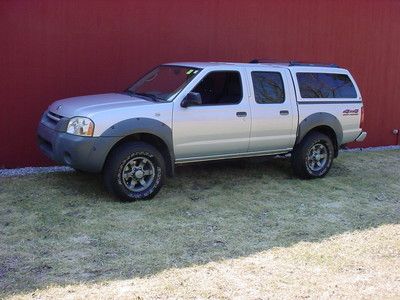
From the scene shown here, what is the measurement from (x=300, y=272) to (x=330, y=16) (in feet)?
23.1

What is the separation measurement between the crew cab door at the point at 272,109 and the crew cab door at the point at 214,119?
0.48 feet

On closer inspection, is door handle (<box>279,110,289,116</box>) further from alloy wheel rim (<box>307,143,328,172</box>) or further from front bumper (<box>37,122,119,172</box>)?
front bumper (<box>37,122,119,172</box>)

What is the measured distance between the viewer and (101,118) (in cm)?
649

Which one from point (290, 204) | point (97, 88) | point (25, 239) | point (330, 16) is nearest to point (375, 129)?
point (330, 16)

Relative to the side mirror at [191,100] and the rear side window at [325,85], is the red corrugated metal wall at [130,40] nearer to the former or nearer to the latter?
the rear side window at [325,85]

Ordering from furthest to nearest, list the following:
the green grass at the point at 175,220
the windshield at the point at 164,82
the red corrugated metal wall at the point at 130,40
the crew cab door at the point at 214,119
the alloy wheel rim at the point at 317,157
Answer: the alloy wheel rim at the point at 317,157, the red corrugated metal wall at the point at 130,40, the windshield at the point at 164,82, the crew cab door at the point at 214,119, the green grass at the point at 175,220

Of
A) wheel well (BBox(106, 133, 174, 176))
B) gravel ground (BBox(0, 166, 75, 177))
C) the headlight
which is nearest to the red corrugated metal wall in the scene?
gravel ground (BBox(0, 166, 75, 177))

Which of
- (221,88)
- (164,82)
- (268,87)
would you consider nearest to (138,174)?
(164,82)

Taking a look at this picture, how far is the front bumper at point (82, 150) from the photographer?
643 centimetres

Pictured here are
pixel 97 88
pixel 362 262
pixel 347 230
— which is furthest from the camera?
pixel 97 88

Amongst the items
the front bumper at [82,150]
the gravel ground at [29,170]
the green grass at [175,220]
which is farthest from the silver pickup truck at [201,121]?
the gravel ground at [29,170]

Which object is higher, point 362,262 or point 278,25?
point 278,25

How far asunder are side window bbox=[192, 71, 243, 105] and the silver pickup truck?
0.01m

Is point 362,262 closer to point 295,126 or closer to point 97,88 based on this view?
point 295,126
